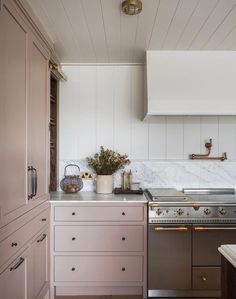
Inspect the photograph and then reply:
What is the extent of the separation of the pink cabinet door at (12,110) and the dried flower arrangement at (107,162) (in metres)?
1.14

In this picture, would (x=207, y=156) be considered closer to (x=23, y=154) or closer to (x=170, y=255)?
(x=170, y=255)

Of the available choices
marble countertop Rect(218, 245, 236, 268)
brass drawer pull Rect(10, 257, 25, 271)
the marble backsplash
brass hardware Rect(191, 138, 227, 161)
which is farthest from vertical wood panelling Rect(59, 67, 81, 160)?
marble countertop Rect(218, 245, 236, 268)

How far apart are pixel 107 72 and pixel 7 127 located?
1739 millimetres

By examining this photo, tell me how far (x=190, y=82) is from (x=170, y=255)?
1.60m

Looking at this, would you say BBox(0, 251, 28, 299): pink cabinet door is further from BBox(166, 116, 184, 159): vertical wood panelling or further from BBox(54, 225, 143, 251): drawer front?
BBox(166, 116, 184, 159): vertical wood panelling

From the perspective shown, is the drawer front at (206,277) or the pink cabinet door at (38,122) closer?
the pink cabinet door at (38,122)

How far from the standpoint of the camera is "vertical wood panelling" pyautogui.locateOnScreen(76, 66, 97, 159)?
2.89 metres

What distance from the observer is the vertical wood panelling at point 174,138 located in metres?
2.88

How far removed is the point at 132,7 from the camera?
171 centimetres

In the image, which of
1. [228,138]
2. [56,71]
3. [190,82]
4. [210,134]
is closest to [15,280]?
[56,71]

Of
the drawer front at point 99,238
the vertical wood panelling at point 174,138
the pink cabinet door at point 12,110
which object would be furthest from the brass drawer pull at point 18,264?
the vertical wood panelling at point 174,138

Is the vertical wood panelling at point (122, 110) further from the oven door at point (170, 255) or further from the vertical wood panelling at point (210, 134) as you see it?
the oven door at point (170, 255)

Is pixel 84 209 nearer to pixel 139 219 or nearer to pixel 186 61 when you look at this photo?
pixel 139 219

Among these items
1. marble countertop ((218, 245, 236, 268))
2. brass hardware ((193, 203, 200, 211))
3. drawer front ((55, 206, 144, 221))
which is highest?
marble countertop ((218, 245, 236, 268))
